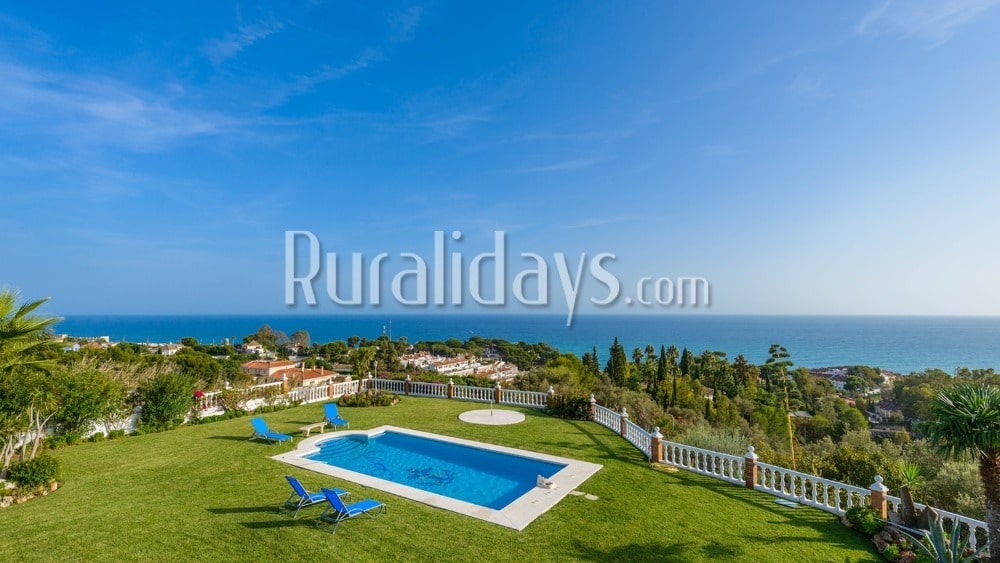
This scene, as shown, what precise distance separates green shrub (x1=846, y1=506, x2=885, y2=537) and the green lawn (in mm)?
260

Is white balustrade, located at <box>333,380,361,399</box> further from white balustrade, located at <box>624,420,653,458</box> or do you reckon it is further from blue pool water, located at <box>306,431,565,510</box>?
white balustrade, located at <box>624,420,653,458</box>

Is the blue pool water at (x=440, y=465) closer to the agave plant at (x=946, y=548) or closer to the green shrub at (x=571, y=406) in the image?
the green shrub at (x=571, y=406)

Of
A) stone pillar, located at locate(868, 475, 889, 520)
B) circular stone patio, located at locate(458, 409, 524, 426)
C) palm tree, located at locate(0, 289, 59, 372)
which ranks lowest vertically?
circular stone patio, located at locate(458, 409, 524, 426)

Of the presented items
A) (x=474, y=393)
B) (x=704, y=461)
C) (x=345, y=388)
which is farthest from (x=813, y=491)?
(x=345, y=388)

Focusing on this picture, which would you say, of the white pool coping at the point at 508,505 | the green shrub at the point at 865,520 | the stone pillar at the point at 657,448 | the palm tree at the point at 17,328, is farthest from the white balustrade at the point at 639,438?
the palm tree at the point at 17,328

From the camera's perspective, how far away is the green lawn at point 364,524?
6.06 meters

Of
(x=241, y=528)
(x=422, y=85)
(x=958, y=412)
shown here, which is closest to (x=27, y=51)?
(x=422, y=85)

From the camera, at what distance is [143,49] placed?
14.2 metres

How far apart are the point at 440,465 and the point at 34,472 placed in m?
7.90

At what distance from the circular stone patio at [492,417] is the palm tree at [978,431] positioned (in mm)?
10833

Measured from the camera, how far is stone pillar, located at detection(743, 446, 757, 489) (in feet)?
30.0

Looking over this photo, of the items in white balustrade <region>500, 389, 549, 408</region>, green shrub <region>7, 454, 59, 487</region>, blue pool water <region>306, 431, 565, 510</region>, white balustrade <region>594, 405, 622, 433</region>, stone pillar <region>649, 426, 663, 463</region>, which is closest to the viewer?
green shrub <region>7, 454, 59, 487</region>

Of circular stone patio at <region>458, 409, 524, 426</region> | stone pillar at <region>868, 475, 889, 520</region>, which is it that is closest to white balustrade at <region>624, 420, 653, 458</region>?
circular stone patio at <region>458, 409, 524, 426</region>

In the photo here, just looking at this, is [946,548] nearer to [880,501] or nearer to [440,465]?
[880,501]
